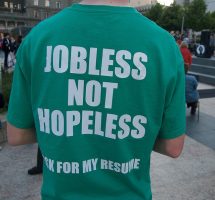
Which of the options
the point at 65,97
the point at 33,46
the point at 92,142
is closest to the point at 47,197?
the point at 92,142

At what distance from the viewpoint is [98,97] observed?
100 cm

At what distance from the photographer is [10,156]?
4488mm

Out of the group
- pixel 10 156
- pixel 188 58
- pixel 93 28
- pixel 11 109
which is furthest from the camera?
pixel 188 58

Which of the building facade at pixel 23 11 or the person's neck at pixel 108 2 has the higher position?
the person's neck at pixel 108 2

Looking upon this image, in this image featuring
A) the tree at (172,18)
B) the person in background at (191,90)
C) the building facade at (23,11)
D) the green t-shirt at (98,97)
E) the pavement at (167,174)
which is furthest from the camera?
the building facade at (23,11)

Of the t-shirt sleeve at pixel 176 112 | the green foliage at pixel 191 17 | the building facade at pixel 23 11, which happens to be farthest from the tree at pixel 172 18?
the t-shirt sleeve at pixel 176 112

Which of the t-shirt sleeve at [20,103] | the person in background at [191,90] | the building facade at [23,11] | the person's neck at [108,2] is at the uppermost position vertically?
the person's neck at [108,2]

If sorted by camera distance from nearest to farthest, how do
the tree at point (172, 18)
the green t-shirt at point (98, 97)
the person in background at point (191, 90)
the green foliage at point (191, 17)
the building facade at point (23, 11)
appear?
the green t-shirt at point (98, 97) < the person in background at point (191, 90) < the green foliage at point (191, 17) < the tree at point (172, 18) < the building facade at point (23, 11)

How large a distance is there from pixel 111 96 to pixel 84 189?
1.03 feet

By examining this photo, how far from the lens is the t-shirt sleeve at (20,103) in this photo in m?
1.06

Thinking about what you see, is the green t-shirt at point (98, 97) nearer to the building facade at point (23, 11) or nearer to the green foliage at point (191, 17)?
the green foliage at point (191, 17)

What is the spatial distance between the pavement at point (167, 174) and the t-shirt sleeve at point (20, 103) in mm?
2472

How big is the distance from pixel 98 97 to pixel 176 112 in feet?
0.84

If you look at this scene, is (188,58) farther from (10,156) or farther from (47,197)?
(47,197)
